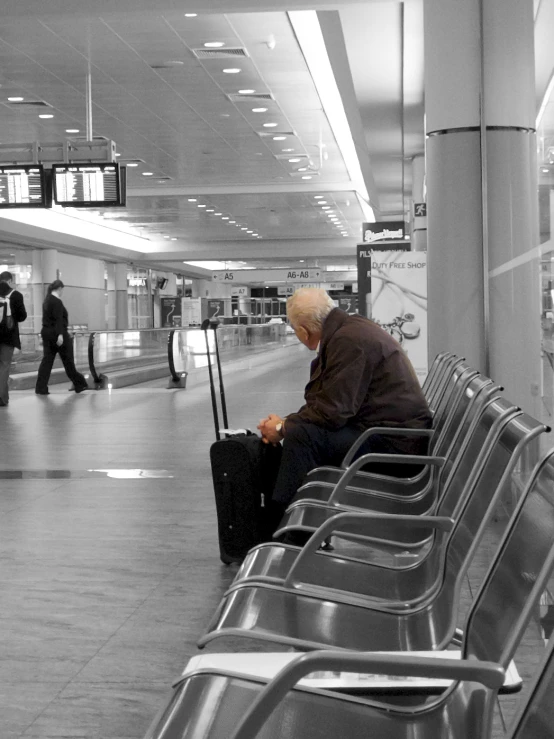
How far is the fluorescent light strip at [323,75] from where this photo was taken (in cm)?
1130

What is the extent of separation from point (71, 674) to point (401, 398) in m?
1.91

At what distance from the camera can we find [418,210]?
1605 centimetres

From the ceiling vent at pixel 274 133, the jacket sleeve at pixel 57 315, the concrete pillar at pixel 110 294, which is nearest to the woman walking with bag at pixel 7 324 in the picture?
the jacket sleeve at pixel 57 315

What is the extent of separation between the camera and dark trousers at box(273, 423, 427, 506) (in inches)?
172

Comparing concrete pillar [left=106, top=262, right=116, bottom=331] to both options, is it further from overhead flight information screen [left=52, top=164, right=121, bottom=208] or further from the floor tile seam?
the floor tile seam

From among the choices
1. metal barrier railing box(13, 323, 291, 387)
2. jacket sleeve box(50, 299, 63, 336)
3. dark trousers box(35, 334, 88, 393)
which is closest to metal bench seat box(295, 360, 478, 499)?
dark trousers box(35, 334, 88, 393)

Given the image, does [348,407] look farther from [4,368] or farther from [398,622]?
[4,368]

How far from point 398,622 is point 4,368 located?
11.2 m

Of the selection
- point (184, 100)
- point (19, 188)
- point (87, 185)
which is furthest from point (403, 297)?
point (19, 188)

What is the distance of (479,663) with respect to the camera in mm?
1428

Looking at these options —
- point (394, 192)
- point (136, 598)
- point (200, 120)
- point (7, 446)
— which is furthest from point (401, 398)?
point (394, 192)

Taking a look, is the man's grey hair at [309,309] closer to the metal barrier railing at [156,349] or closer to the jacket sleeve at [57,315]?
the jacket sleeve at [57,315]

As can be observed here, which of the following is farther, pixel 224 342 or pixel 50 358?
pixel 224 342

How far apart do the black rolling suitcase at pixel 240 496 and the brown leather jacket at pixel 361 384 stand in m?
0.29
